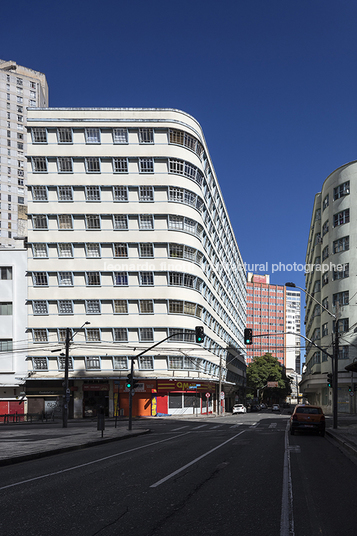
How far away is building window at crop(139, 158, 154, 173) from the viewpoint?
5850 cm

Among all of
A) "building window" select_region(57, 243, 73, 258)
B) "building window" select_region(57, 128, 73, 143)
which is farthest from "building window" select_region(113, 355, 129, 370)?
"building window" select_region(57, 128, 73, 143)

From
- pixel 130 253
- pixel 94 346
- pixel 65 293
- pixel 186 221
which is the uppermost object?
pixel 186 221

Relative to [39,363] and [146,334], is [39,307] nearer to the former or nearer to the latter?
[39,363]

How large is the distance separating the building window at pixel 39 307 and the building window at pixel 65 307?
1.51 meters

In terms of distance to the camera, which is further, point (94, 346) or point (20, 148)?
point (20, 148)

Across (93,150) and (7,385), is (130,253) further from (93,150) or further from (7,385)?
(7,385)

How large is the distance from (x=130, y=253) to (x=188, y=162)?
12102mm

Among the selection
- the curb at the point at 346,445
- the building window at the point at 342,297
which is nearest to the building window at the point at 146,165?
the building window at the point at 342,297

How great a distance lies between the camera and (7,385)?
56156 millimetres

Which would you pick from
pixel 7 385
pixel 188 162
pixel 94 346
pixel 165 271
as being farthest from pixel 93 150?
pixel 7 385

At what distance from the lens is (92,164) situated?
192 feet

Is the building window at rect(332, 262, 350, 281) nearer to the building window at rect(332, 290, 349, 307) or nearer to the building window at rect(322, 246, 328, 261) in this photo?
the building window at rect(332, 290, 349, 307)

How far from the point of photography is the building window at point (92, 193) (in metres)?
58.3

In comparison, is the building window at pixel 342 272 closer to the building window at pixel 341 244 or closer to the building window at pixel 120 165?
the building window at pixel 341 244
